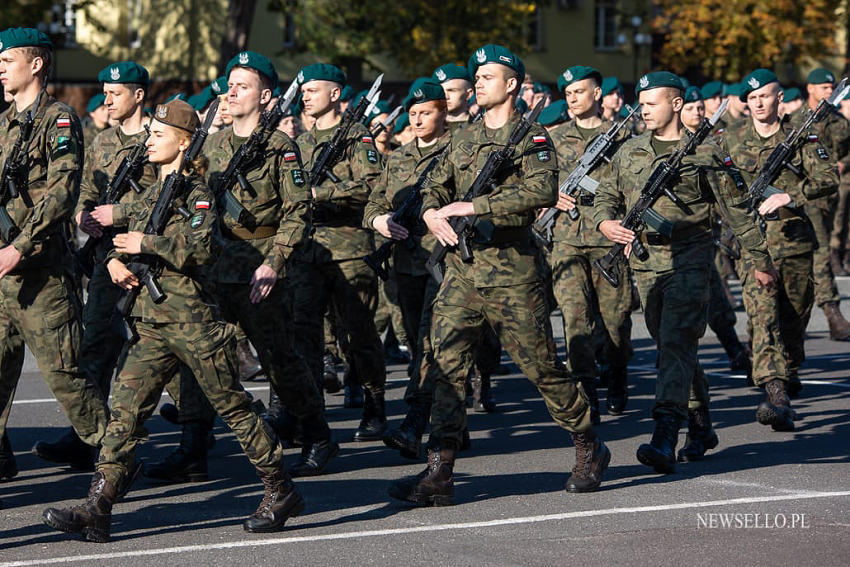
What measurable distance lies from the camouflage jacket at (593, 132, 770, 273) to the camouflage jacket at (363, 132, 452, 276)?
1.28 meters

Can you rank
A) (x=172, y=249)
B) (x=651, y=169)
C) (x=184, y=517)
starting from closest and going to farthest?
(x=172, y=249), (x=184, y=517), (x=651, y=169)

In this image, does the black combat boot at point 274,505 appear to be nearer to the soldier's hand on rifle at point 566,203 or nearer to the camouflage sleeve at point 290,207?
the camouflage sleeve at point 290,207

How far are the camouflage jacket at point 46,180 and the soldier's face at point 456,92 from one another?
3475 millimetres

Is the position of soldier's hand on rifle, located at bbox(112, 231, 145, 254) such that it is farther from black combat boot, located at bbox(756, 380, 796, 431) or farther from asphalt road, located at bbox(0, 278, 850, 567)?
black combat boot, located at bbox(756, 380, 796, 431)

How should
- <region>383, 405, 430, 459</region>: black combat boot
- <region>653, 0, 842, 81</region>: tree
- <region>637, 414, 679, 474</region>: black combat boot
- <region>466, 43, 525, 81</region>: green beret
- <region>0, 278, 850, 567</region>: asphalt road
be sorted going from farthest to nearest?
<region>653, 0, 842, 81</region>: tree → <region>383, 405, 430, 459</region>: black combat boot → <region>637, 414, 679, 474</region>: black combat boot → <region>466, 43, 525, 81</region>: green beret → <region>0, 278, 850, 567</region>: asphalt road

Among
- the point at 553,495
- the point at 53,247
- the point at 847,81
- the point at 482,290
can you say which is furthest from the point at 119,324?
the point at 847,81

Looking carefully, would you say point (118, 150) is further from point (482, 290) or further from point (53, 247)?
point (482, 290)

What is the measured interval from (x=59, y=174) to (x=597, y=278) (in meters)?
4.17

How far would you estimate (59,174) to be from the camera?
288 inches

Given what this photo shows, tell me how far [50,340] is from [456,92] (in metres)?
4.04

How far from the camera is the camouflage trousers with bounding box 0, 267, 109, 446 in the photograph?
24.3 ft

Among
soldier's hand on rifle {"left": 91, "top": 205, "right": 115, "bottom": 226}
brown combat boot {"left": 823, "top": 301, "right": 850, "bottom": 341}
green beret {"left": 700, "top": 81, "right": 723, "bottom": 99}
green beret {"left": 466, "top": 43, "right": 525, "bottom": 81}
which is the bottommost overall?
brown combat boot {"left": 823, "top": 301, "right": 850, "bottom": 341}

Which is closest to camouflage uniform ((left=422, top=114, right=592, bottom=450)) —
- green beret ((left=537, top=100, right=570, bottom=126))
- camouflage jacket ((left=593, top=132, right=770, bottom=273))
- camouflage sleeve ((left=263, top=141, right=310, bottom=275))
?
camouflage sleeve ((left=263, top=141, right=310, bottom=275))

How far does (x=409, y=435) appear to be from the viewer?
28.1 feet
